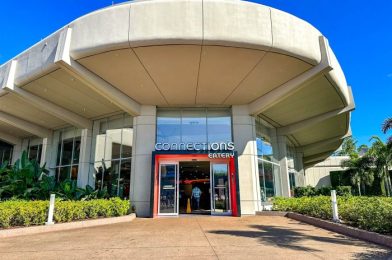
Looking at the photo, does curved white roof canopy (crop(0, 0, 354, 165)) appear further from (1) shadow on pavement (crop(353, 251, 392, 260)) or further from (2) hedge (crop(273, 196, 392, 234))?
(1) shadow on pavement (crop(353, 251, 392, 260))

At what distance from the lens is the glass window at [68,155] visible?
19.0 m

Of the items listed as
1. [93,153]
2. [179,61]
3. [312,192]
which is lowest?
[312,192]

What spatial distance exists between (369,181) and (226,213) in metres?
22.5

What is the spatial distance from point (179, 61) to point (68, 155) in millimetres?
12741

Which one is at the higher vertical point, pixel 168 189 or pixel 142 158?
pixel 142 158

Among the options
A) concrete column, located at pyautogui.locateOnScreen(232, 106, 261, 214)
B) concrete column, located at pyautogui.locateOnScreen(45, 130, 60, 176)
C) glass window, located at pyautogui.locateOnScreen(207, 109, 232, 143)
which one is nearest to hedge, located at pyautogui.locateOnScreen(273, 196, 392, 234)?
concrete column, located at pyautogui.locateOnScreen(232, 106, 261, 214)

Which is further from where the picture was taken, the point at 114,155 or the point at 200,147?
the point at 114,155

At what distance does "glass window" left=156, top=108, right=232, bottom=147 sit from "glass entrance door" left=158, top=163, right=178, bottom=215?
157 cm

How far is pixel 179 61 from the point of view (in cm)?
1162

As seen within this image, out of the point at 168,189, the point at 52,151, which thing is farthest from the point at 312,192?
the point at 52,151

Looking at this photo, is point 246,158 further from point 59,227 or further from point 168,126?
point 59,227

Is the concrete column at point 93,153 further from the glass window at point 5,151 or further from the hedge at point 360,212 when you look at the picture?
the hedge at point 360,212

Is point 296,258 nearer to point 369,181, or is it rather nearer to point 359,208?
point 359,208

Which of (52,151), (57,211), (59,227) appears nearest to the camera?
(59,227)
